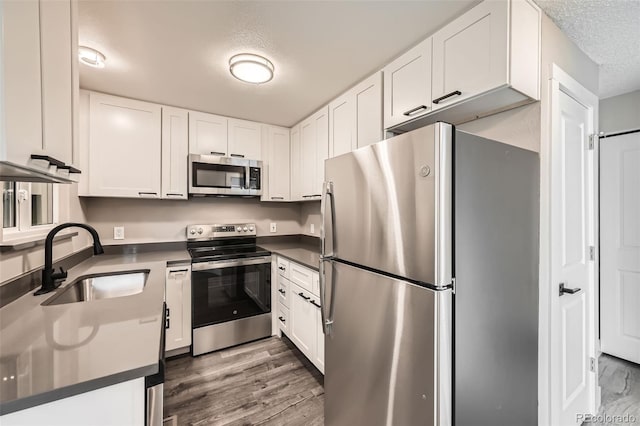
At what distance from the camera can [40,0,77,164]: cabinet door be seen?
0.91 meters

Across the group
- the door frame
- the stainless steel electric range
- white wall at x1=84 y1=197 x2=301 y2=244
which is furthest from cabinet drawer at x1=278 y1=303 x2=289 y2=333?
the door frame

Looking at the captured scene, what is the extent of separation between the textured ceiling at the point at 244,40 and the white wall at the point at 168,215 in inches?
42.3

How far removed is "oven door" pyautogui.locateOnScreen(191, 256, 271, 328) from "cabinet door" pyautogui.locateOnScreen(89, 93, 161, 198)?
2.96ft

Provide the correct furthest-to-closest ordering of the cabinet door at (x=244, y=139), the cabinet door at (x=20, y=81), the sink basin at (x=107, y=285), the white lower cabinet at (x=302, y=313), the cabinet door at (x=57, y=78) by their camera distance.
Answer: the cabinet door at (x=244, y=139) → the white lower cabinet at (x=302, y=313) → the sink basin at (x=107, y=285) → the cabinet door at (x=57, y=78) → the cabinet door at (x=20, y=81)

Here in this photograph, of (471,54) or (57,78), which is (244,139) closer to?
(57,78)

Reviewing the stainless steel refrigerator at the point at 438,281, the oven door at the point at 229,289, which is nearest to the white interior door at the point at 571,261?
the stainless steel refrigerator at the point at 438,281

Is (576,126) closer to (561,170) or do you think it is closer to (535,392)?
(561,170)

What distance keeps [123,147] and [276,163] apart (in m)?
1.45

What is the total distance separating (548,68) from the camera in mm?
1392

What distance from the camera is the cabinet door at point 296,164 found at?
3022 mm

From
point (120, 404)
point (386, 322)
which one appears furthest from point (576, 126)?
point (120, 404)

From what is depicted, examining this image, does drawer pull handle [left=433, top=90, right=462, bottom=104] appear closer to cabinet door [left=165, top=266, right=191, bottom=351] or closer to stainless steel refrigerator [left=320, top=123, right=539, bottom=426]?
stainless steel refrigerator [left=320, top=123, right=539, bottom=426]

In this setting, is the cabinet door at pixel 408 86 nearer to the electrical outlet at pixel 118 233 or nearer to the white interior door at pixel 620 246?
the white interior door at pixel 620 246

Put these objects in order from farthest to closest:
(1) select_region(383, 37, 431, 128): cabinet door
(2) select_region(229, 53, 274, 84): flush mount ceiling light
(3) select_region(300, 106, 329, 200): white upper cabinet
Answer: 1. (3) select_region(300, 106, 329, 200): white upper cabinet
2. (2) select_region(229, 53, 274, 84): flush mount ceiling light
3. (1) select_region(383, 37, 431, 128): cabinet door
